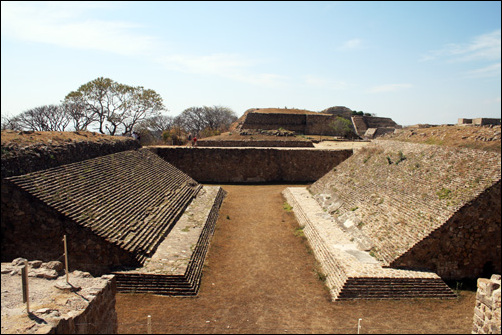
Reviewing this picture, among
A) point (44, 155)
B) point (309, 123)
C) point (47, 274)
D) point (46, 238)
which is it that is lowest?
point (46, 238)

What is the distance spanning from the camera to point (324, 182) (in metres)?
15.3

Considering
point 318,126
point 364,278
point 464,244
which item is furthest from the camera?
point 318,126

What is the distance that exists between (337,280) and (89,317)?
5093 mm

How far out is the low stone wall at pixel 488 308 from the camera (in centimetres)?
449

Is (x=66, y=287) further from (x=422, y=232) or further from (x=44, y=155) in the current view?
(x=422, y=232)

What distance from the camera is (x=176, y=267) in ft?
24.5

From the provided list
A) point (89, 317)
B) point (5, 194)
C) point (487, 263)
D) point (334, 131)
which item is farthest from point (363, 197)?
point (334, 131)

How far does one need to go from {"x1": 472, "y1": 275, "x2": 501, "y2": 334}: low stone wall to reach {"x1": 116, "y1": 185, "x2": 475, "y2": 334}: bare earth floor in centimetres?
128

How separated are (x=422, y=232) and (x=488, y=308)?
10.4ft

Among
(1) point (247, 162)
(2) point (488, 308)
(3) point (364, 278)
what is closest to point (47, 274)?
(3) point (364, 278)

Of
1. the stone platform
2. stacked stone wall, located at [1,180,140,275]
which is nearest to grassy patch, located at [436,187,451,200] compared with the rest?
the stone platform

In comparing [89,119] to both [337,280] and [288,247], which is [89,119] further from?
[337,280]

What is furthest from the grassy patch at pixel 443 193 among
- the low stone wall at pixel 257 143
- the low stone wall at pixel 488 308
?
the low stone wall at pixel 257 143

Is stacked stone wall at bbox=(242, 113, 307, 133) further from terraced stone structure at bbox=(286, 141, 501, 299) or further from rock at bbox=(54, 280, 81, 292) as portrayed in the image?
rock at bbox=(54, 280, 81, 292)
